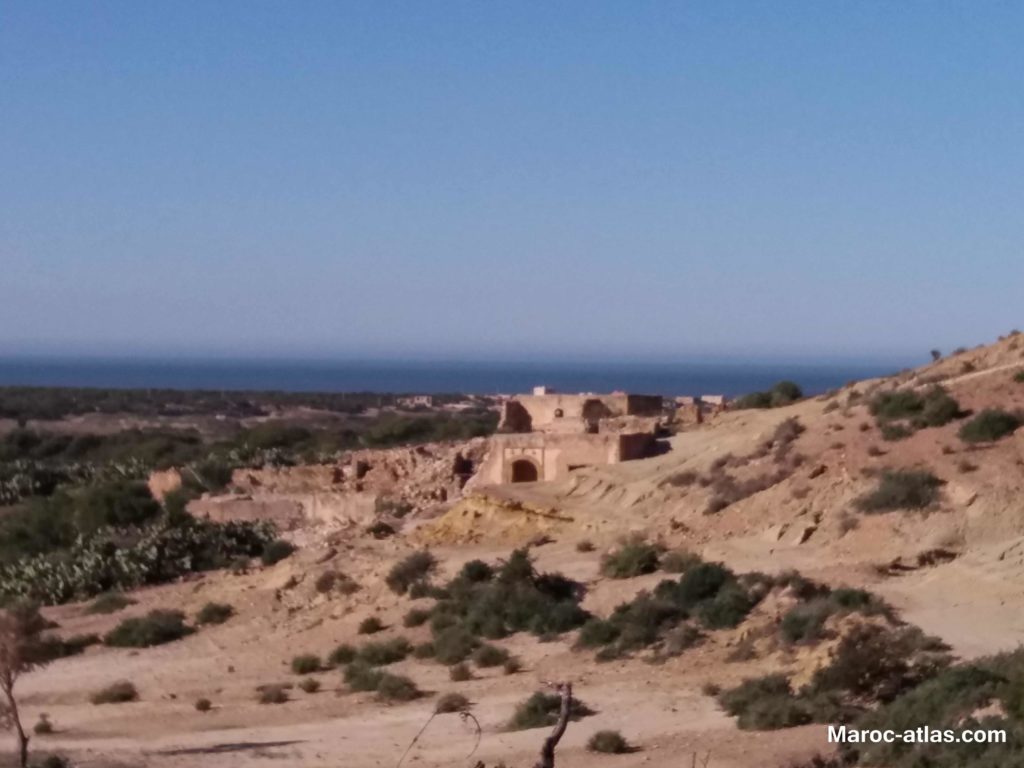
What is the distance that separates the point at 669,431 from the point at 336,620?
421 inches

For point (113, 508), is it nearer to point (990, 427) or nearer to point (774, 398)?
point (774, 398)

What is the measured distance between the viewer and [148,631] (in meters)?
23.9

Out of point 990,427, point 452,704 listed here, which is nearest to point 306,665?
point 452,704

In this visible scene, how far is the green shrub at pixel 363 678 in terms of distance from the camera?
1867 cm

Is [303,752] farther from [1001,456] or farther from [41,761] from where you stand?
[1001,456]

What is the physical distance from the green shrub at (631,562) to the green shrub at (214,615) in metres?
7.05

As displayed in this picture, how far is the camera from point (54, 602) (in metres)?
28.8

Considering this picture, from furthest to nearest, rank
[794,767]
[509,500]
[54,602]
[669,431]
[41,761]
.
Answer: [669,431] → [54,602] → [509,500] → [41,761] → [794,767]

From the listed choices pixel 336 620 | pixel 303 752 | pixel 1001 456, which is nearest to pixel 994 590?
pixel 1001 456

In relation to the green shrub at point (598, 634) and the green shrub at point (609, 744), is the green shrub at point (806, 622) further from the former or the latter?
the green shrub at point (609, 744)

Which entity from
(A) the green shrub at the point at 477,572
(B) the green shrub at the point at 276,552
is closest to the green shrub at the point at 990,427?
(A) the green shrub at the point at 477,572

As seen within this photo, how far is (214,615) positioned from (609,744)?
12.3 meters

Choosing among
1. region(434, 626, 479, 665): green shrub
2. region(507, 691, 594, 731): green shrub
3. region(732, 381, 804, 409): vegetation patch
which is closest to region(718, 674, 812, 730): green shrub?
region(507, 691, 594, 731): green shrub


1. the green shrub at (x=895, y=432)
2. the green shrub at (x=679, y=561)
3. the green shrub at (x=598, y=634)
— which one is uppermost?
the green shrub at (x=895, y=432)
